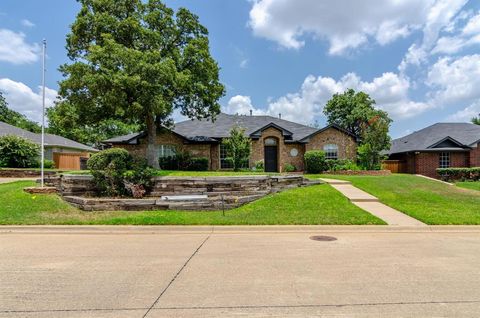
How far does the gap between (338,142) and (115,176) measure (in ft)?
57.0

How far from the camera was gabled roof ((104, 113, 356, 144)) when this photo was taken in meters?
23.5

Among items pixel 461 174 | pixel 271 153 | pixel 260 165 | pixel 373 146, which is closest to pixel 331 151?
pixel 373 146

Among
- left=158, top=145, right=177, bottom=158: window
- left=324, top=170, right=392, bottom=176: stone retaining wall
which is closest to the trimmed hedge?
left=324, top=170, right=392, bottom=176: stone retaining wall

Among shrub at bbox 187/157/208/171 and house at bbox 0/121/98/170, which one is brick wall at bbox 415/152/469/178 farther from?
house at bbox 0/121/98/170

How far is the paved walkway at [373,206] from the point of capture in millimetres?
9773

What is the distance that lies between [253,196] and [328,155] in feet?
44.5

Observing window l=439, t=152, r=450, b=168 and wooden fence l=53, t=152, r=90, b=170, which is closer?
window l=439, t=152, r=450, b=168

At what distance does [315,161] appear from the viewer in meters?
22.4

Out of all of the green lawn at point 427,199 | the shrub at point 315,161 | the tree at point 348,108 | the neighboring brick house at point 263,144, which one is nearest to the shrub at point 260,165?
the neighboring brick house at point 263,144

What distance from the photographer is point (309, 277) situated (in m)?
5.08

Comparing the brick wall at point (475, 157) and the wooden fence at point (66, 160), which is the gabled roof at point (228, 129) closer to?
the wooden fence at point (66, 160)

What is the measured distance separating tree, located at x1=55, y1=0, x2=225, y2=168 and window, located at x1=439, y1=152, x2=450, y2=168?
19.4 metres

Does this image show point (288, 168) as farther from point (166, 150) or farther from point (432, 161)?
point (432, 161)

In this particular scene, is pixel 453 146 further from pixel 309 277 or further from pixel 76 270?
pixel 76 270
